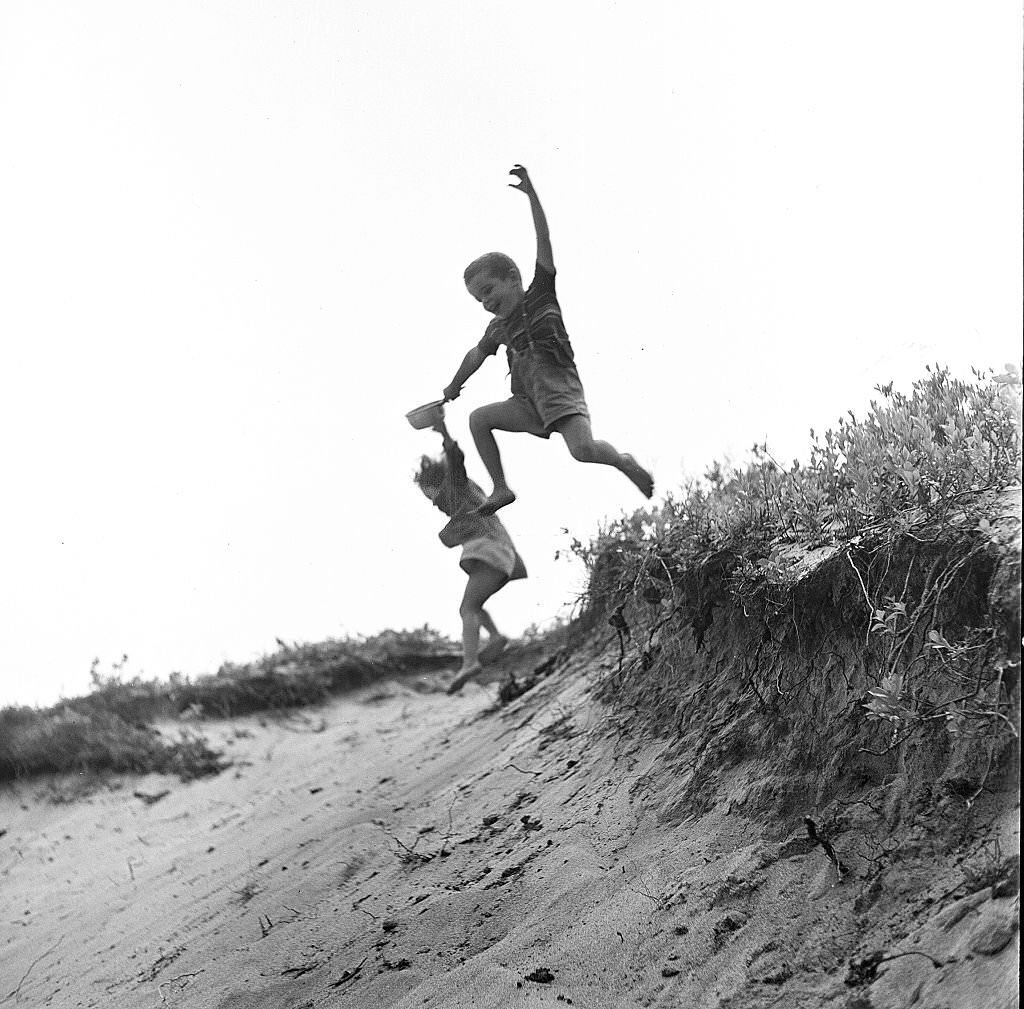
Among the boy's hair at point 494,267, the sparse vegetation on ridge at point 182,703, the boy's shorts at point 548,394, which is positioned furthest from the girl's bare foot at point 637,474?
the sparse vegetation on ridge at point 182,703

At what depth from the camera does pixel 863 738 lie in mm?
2773

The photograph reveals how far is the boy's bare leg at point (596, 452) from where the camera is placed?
3365mm

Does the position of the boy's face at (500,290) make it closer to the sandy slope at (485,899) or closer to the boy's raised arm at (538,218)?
the boy's raised arm at (538,218)

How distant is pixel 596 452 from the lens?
337 centimetres

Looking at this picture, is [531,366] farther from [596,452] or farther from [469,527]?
[469,527]

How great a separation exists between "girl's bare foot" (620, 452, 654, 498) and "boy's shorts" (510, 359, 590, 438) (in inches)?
8.4

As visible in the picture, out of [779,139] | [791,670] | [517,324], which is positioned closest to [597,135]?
[779,139]

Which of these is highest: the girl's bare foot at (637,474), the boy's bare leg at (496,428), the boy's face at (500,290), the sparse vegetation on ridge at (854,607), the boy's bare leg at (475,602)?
the boy's face at (500,290)

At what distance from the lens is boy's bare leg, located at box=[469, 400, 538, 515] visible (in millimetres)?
3561

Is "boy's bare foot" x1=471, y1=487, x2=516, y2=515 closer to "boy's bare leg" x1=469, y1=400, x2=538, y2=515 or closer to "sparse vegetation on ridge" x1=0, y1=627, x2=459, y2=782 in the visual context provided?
"boy's bare leg" x1=469, y1=400, x2=538, y2=515

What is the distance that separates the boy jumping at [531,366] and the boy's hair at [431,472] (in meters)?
0.43

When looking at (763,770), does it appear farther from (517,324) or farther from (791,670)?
(517,324)

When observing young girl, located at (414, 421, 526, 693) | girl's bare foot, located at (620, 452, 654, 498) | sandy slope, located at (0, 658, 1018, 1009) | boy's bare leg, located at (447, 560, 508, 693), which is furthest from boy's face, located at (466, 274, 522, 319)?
sandy slope, located at (0, 658, 1018, 1009)

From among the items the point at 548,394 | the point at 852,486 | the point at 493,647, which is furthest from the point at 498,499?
the point at 852,486
